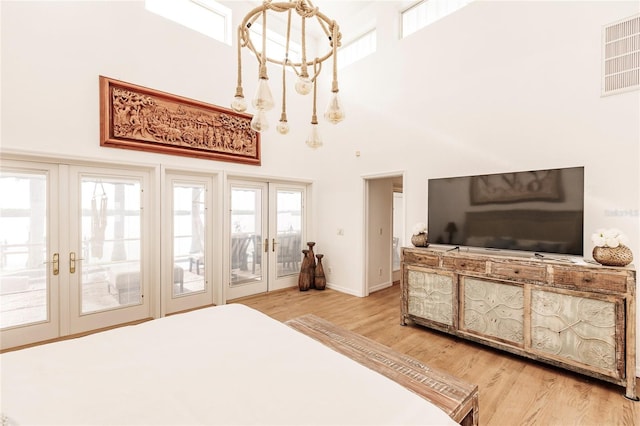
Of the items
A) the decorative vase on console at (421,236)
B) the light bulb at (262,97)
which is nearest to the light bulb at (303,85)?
the light bulb at (262,97)

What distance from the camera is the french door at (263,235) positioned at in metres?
4.46

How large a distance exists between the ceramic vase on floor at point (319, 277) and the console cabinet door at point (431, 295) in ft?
6.12

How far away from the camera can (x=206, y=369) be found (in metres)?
1.28

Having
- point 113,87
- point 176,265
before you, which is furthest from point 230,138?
point 176,265

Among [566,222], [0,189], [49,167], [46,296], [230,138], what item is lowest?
[46,296]

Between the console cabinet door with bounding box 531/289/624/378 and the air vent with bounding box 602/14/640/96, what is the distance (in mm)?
1867

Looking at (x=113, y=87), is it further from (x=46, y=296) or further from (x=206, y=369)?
(x=206, y=369)

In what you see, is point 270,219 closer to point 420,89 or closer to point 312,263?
point 312,263

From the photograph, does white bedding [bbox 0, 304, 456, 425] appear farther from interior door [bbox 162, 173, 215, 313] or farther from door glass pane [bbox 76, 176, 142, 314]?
interior door [bbox 162, 173, 215, 313]

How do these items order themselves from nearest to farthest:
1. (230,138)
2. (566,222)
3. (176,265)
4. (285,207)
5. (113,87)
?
(566,222)
(113,87)
(176,265)
(230,138)
(285,207)

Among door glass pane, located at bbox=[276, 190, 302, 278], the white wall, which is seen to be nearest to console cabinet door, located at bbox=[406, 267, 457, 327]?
the white wall

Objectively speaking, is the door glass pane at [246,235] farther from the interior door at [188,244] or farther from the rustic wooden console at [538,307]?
the rustic wooden console at [538,307]

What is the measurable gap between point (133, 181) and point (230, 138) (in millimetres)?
1391

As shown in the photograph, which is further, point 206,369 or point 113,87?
point 113,87
